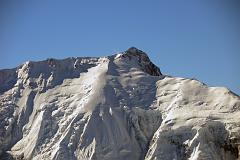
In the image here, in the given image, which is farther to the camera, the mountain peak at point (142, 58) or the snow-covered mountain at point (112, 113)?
the mountain peak at point (142, 58)

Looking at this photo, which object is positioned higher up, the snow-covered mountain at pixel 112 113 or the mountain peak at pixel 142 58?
the mountain peak at pixel 142 58

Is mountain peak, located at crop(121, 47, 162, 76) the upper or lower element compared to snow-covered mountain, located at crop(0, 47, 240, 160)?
upper

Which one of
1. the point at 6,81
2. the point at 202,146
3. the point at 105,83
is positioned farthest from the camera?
the point at 6,81

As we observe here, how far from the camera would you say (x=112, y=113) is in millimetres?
50312

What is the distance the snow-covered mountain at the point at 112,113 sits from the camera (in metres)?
46.6

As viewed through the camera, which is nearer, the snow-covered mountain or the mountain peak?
the snow-covered mountain

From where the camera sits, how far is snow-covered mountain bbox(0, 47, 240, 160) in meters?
46.6

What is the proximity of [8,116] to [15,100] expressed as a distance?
7.24 ft

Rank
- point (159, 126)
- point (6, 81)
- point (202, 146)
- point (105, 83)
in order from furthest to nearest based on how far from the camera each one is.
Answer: point (6, 81), point (105, 83), point (159, 126), point (202, 146)

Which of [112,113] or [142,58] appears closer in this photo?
[112,113]

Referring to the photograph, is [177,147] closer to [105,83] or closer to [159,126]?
[159,126]

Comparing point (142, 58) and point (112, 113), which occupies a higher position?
point (142, 58)

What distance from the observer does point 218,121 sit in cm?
4731

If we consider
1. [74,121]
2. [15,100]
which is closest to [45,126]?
[74,121]
